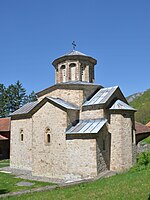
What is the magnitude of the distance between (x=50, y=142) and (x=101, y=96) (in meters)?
4.83

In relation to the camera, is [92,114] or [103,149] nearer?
[103,149]

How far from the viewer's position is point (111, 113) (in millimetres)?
15477

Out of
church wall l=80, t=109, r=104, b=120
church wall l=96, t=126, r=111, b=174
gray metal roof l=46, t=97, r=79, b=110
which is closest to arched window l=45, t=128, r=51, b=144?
gray metal roof l=46, t=97, r=79, b=110

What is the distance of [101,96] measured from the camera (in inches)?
653

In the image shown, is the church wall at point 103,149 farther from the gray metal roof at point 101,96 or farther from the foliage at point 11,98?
the foliage at point 11,98

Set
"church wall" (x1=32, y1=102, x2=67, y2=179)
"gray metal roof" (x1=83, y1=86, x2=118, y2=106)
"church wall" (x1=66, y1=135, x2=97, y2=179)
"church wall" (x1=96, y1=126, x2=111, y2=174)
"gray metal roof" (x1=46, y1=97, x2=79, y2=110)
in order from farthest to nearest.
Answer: "gray metal roof" (x1=83, y1=86, x2=118, y2=106), "gray metal roof" (x1=46, y1=97, x2=79, y2=110), "church wall" (x1=32, y1=102, x2=67, y2=179), "church wall" (x1=96, y1=126, x2=111, y2=174), "church wall" (x1=66, y1=135, x2=97, y2=179)

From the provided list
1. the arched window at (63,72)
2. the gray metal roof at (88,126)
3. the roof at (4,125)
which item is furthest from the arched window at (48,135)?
the roof at (4,125)

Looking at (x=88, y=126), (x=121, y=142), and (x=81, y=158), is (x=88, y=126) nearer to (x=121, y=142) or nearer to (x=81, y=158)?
(x=81, y=158)

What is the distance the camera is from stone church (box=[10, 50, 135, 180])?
47.1ft

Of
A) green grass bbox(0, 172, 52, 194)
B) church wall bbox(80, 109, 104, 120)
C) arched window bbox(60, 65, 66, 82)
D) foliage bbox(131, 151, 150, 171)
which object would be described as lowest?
green grass bbox(0, 172, 52, 194)

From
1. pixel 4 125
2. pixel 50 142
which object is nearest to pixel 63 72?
pixel 50 142

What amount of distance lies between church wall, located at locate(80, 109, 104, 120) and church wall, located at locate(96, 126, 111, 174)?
3.15 ft

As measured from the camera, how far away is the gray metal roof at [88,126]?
14.4 m

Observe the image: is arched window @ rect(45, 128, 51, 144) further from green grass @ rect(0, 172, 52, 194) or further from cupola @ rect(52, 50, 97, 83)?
cupola @ rect(52, 50, 97, 83)
